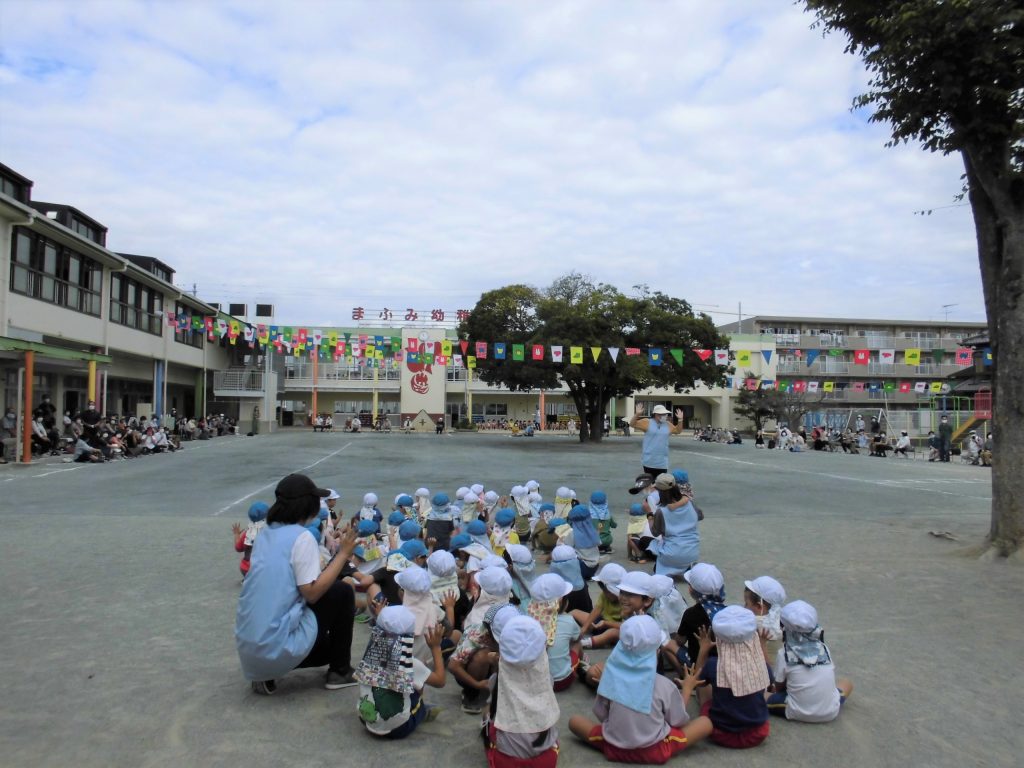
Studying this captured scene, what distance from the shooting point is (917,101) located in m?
7.80

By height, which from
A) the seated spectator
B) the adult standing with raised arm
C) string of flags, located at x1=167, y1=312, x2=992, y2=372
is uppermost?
string of flags, located at x1=167, y1=312, x2=992, y2=372

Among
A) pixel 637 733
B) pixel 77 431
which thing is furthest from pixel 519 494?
pixel 77 431

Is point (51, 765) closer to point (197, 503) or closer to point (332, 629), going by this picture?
point (332, 629)

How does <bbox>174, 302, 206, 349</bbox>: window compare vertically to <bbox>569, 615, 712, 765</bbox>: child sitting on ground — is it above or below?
above

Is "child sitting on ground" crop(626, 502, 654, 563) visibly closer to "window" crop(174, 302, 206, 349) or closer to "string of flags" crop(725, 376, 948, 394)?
"window" crop(174, 302, 206, 349)

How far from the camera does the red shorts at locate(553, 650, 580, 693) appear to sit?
4102 millimetres

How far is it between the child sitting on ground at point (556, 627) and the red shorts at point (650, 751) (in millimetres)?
660

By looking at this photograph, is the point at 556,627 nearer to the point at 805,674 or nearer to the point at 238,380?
the point at 805,674

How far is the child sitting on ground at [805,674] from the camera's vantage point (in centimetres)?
371

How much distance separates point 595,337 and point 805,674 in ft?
88.9

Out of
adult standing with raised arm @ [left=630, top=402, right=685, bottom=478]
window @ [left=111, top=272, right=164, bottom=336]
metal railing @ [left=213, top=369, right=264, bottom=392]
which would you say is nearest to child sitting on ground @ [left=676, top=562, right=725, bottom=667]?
adult standing with raised arm @ [left=630, top=402, right=685, bottom=478]

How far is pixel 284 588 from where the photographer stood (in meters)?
3.68

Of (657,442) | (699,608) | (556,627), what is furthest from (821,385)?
(556,627)

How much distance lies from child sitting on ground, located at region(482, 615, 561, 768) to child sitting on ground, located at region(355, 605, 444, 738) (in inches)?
18.6
